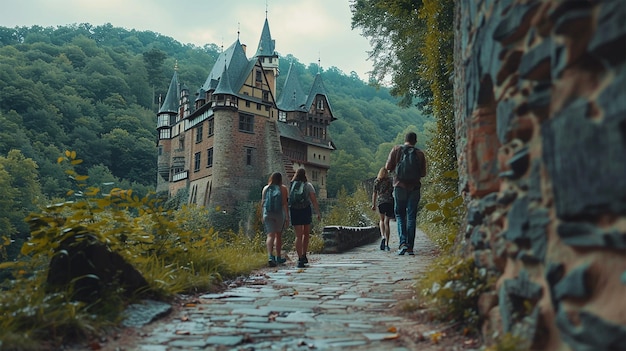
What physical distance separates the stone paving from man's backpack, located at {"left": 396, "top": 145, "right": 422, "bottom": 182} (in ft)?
6.33

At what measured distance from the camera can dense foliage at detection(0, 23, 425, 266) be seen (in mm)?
57562

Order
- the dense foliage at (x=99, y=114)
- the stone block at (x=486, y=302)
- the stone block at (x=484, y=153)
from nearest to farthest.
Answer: the stone block at (x=486, y=302), the stone block at (x=484, y=153), the dense foliage at (x=99, y=114)

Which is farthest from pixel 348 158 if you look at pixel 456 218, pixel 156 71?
pixel 456 218

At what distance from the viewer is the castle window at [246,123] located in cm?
4219

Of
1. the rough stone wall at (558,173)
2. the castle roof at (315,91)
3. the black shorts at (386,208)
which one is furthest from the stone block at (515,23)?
the castle roof at (315,91)

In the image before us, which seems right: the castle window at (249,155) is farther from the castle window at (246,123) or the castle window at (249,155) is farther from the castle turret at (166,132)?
the castle turret at (166,132)

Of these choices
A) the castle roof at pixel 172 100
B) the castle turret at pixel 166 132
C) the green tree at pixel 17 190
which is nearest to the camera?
the green tree at pixel 17 190

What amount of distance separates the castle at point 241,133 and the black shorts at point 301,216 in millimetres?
33381

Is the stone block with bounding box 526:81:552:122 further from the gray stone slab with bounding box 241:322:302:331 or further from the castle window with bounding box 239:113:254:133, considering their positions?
the castle window with bounding box 239:113:254:133

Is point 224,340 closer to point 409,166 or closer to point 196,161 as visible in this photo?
point 409,166

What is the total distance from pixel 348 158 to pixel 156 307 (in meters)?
62.9

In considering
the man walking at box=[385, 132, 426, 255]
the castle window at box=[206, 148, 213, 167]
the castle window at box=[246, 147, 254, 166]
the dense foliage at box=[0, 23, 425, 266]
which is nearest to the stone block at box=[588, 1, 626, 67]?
the man walking at box=[385, 132, 426, 255]

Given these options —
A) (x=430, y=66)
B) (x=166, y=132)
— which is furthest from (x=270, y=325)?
(x=166, y=132)

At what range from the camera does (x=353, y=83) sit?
94688mm
